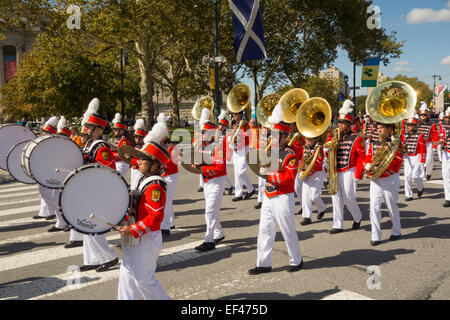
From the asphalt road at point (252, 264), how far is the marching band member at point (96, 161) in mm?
155

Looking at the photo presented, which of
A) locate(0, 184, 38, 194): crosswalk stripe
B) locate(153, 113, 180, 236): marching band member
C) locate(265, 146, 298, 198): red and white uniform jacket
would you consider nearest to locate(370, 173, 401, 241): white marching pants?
locate(265, 146, 298, 198): red and white uniform jacket

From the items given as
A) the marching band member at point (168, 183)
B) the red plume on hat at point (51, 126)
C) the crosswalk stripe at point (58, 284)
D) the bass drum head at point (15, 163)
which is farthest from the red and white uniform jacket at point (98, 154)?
the red plume on hat at point (51, 126)

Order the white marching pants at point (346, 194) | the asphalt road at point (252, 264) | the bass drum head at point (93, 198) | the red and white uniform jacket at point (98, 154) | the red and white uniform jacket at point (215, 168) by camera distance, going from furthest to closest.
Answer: the white marching pants at point (346, 194) → the red and white uniform jacket at point (215, 168) → the red and white uniform jacket at point (98, 154) → the asphalt road at point (252, 264) → the bass drum head at point (93, 198)

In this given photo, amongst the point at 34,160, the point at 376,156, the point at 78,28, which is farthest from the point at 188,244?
the point at 78,28

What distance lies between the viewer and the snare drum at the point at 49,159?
5.01 meters

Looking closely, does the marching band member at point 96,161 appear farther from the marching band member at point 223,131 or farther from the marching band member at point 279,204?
the marching band member at point 279,204

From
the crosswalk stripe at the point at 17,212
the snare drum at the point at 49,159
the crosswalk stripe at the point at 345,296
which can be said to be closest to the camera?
the crosswalk stripe at the point at 345,296

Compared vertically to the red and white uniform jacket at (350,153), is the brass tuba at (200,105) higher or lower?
higher

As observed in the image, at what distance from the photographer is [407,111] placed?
6.31 meters

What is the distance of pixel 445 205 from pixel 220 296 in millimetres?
6568

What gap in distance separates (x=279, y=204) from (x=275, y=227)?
316mm

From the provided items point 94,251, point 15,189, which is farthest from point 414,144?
point 15,189

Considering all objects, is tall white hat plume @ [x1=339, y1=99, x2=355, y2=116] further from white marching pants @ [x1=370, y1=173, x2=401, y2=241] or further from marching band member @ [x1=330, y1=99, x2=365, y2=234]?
white marching pants @ [x1=370, y1=173, x2=401, y2=241]
